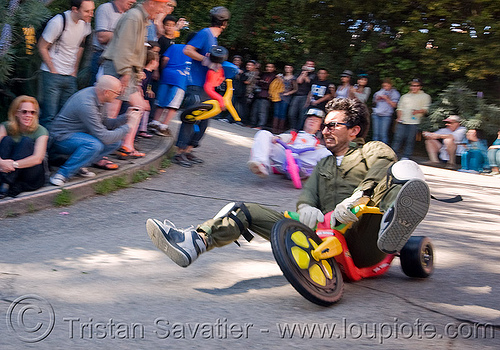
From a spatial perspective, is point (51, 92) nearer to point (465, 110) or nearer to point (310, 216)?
point (310, 216)

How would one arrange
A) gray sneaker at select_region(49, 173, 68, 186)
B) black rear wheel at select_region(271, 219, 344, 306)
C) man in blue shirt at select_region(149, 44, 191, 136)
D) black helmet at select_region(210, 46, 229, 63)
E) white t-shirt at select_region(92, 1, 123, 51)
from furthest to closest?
man in blue shirt at select_region(149, 44, 191, 136) < black helmet at select_region(210, 46, 229, 63) < white t-shirt at select_region(92, 1, 123, 51) < gray sneaker at select_region(49, 173, 68, 186) < black rear wheel at select_region(271, 219, 344, 306)

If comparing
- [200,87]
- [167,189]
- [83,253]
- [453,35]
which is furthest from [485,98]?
[83,253]

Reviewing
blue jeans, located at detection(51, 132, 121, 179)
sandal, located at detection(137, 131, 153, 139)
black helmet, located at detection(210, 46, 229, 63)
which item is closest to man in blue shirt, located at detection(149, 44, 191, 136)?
sandal, located at detection(137, 131, 153, 139)

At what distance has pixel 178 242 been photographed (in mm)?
3893

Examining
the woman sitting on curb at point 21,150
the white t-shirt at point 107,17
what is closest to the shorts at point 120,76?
the white t-shirt at point 107,17

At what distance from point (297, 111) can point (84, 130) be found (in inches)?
313

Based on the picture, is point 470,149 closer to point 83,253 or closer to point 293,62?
point 293,62

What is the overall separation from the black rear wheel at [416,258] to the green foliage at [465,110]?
9.28 m

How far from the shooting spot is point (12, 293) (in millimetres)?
3770

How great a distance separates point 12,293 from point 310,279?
1828 millimetres

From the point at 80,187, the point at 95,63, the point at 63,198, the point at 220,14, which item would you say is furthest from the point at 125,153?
the point at 220,14

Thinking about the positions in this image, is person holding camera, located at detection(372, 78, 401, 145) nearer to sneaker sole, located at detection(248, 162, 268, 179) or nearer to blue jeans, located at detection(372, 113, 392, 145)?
blue jeans, located at detection(372, 113, 392, 145)

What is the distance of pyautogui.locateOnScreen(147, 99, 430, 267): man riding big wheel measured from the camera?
3545 millimetres

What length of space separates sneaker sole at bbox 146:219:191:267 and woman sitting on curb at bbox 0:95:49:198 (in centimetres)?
270
